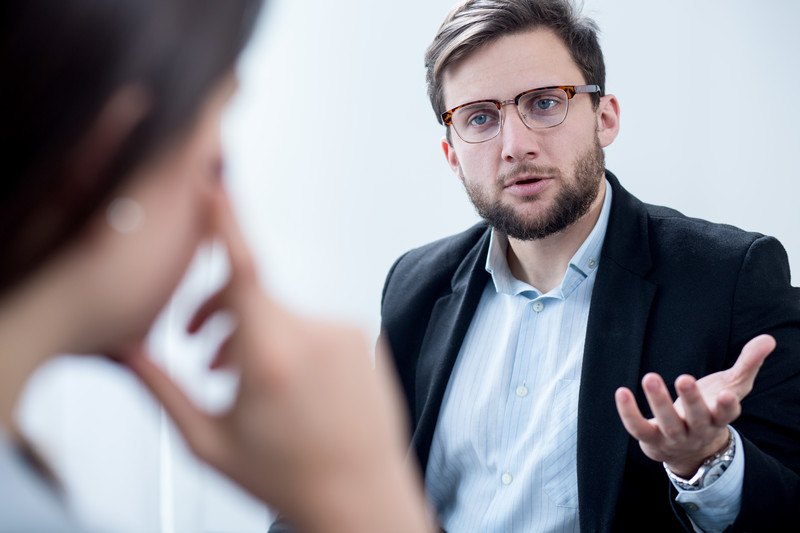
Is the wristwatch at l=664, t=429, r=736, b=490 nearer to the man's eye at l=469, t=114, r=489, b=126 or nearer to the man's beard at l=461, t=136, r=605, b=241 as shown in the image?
the man's beard at l=461, t=136, r=605, b=241

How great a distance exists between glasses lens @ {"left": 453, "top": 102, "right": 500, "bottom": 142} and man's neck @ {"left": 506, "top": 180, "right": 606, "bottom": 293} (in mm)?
269

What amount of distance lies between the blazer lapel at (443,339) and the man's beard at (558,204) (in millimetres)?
162

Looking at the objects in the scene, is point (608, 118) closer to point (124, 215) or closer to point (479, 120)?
point (479, 120)

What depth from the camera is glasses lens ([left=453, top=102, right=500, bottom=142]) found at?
5.97 ft

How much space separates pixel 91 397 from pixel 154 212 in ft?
8.25

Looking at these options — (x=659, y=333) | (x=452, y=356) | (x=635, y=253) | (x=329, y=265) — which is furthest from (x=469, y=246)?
(x=329, y=265)

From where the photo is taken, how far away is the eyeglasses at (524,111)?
1781mm

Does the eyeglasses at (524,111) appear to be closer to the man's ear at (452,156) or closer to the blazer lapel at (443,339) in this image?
the man's ear at (452,156)

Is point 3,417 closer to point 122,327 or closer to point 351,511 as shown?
point 122,327

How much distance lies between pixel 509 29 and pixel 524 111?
0.64ft

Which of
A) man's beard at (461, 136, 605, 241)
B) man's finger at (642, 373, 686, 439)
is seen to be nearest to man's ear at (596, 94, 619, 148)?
man's beard at (461, 136, 605, 241)

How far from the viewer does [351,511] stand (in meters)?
0.46

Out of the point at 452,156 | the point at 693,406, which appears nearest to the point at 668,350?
the point at 693,406

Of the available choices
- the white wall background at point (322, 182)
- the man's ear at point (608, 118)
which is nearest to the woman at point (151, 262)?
the man's ear at point (608, 118)
